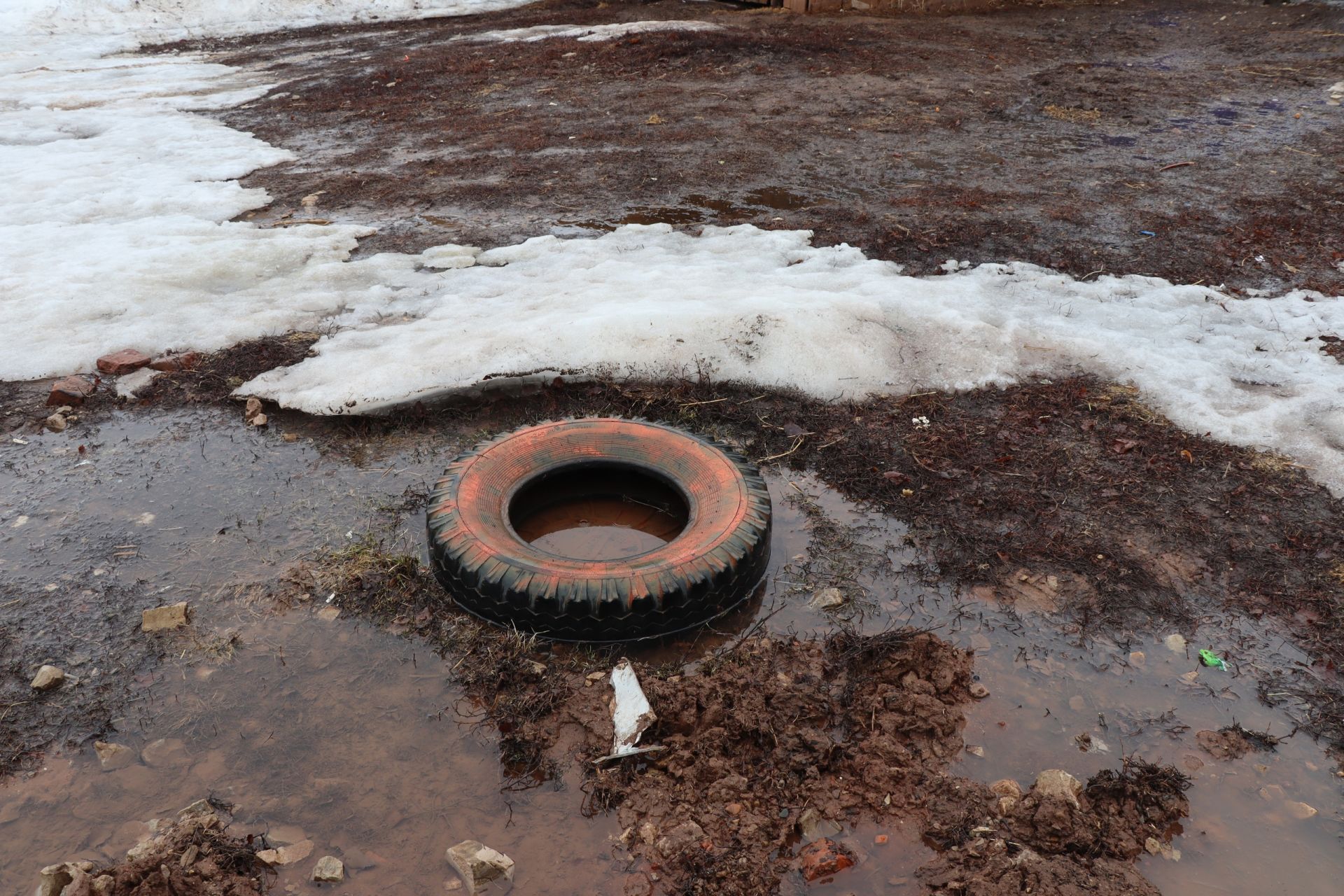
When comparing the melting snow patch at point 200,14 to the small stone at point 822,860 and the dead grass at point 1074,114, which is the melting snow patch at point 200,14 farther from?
the small stone at point 822,860

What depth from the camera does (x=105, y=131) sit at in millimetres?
8992

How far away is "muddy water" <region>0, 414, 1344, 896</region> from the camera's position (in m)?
2.43

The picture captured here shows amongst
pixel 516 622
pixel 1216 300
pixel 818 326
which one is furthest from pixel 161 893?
pixel 1216 300

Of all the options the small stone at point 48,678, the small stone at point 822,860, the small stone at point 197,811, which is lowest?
the small stone at point 822,860

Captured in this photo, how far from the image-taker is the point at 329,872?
7.73 ft

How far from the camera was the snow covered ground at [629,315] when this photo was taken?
445 centimetres

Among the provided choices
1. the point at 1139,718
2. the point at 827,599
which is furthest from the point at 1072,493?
the point at 827,599

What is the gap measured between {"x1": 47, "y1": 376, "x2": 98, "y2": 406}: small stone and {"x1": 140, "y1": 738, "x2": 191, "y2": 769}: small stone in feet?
8.48

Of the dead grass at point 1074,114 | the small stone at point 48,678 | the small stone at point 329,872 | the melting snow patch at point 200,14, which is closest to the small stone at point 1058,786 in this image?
the small stone at point 329,872

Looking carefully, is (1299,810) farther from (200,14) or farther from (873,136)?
(200,14)

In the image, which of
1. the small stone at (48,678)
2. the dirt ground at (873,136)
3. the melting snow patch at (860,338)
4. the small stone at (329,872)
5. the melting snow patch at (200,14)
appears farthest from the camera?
the melting snow patch at (200,14)

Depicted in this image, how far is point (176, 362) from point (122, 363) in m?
0.27

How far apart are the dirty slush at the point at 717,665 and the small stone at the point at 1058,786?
0.01 meters

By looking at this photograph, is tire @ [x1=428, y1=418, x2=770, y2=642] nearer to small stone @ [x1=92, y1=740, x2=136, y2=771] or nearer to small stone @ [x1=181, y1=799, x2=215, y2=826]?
small stone @ [x1=181, y1=799, x2=215, y2=826]
